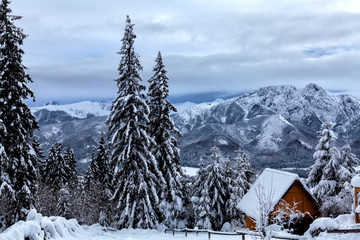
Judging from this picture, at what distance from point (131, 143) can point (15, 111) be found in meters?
9.14

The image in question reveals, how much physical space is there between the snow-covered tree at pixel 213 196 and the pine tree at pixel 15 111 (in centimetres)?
2176

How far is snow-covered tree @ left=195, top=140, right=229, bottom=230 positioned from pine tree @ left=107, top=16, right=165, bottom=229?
41.2 feet

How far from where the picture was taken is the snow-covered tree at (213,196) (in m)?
38.6

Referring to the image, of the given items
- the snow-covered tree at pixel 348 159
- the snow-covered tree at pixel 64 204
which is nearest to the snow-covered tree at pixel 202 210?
the snow-covered tree at pixel 348 159

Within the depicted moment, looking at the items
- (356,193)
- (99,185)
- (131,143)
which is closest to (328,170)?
(356,193)

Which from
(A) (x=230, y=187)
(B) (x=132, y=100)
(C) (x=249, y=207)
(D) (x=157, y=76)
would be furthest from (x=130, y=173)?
(A) (x=230, y=187)

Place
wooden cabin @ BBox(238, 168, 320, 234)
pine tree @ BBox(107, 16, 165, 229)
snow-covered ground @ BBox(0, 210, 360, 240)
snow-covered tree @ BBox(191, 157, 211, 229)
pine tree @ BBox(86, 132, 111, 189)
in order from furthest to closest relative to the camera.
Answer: pine tree @ BBox(86, 132, 111, 189) → snow-covered tree @ BBox(191, 157, 211, 229) → wooden cabin @ BBox(238, 168, 320, 234) → pine tree @ BBox(107, 16, 165, 229) → snow-covered ground @ BBox(0, 210, 360, 240)

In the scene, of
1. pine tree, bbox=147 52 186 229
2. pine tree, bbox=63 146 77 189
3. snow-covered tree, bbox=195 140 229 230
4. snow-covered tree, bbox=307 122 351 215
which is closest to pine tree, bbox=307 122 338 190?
snow-covered tree, bbox=307 122 351 215

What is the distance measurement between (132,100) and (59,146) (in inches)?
1157

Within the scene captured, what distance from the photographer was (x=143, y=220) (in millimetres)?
26672

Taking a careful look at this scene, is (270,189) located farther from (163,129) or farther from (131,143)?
(131,143)

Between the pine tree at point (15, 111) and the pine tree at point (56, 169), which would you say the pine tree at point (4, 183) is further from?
the pine tree at point (56, 169)

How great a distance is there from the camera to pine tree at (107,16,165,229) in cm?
2636

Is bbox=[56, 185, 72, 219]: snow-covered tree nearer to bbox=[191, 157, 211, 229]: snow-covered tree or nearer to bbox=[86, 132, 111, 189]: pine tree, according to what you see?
bbox=[86, 132, 111, 189]: pine tree
